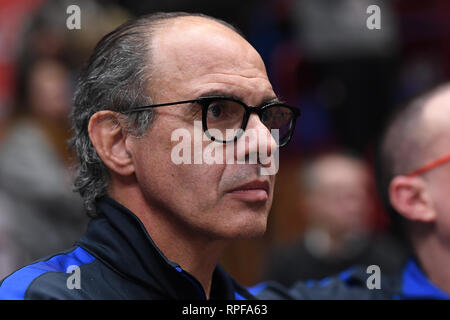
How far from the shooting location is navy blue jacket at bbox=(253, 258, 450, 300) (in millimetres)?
3121

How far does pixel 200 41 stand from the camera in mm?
2527

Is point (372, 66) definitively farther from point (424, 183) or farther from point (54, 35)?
point (424, 183)

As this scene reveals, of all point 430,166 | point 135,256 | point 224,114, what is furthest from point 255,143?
point 430,166

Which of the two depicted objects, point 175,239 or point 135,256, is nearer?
point 135,256

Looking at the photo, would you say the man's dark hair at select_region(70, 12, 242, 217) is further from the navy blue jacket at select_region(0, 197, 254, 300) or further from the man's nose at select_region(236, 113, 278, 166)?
the man's nose at select_region(236, 113, 278, 166)

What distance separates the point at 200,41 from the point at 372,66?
4062mm

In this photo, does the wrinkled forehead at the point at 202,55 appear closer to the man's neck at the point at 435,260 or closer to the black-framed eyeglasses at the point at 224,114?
the black-framed eyeglasses at the point at 224,114

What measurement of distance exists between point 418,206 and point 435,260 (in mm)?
250

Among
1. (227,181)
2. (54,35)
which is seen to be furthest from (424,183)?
(54,35)

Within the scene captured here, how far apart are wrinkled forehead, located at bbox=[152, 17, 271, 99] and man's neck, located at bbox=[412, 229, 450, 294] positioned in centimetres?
122

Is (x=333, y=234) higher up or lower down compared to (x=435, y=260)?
lower down

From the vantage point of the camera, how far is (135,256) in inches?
95.2

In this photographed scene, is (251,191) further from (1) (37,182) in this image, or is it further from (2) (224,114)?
(1) (37,182)

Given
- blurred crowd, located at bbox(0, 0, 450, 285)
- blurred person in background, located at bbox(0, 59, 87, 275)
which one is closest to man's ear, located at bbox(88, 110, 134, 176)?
blurred crowd, located at bbox(0, 0, 450, 285)
